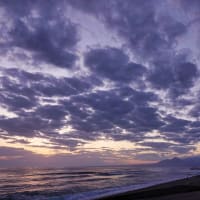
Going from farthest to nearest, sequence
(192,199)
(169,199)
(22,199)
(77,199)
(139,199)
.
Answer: (22,199), (77,199), (139,199), (169,199), (192,199)

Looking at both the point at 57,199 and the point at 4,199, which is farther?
the point at 4,199

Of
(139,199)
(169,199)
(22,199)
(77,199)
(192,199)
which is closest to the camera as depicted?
(192,199)

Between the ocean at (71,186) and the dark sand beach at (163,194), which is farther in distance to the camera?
the ocean at (71,186)

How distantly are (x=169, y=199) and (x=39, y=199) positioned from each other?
1426 cm

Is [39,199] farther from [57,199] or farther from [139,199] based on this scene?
[139,199]

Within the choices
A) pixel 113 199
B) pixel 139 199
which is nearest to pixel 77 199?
pixel 113 199

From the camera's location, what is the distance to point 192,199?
Result: 21.0 meters

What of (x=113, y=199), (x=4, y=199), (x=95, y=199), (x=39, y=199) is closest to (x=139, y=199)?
(x=113, y=199)

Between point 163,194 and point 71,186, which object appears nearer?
point 163,194

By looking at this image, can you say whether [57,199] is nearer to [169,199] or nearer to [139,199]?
[139,199]

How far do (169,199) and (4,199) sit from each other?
1910 centimetres

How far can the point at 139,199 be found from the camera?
23953 mm

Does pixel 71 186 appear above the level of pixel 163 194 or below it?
above

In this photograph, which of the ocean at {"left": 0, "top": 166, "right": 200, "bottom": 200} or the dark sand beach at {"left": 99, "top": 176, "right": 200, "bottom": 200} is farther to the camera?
the ocean at {"left": 0, "top": 166, "right": 200, "bottom": 200}
